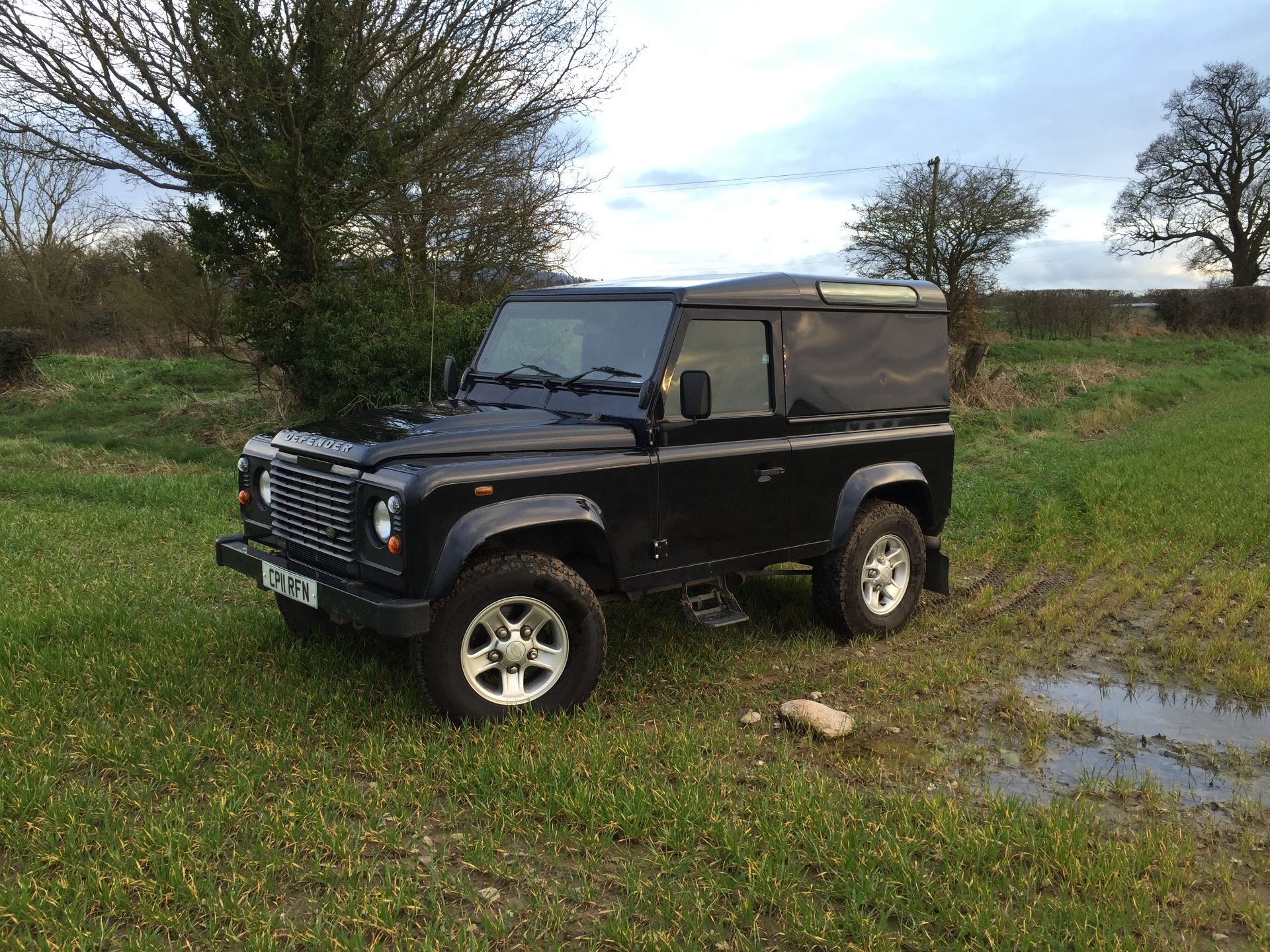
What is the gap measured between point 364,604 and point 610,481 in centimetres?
132

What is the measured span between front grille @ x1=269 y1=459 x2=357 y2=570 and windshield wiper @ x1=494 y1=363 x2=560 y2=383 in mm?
1431

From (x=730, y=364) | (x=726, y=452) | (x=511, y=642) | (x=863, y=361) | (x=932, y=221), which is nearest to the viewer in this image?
(x=511, y=642)

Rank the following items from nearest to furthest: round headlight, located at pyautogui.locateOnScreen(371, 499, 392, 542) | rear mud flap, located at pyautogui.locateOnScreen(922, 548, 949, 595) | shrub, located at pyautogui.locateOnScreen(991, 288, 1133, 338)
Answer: round headlight, located at pyautogui.locateOnScreen(371, 499, 392, 542) < rear mud flap, located at pyautogui.locateOnScreen(922, 548, 949, 595) < shrub, located at pyautogui.locateOnScreen(991, 288, 1133, 338)

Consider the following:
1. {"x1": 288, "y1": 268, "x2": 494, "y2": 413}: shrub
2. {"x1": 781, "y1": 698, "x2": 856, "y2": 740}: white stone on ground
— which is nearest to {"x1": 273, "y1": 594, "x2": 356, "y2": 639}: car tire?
{"x1": 781, "y1": 698, "x2": 856, "y2": 740}: white stone on ground

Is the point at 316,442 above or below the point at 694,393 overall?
below

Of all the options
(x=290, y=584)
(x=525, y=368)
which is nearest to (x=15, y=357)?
(x=525, y=368)

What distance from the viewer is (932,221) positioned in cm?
3294

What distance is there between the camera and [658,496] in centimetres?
515

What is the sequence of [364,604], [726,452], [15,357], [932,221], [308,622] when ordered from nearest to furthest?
1. [364,604]
2. [726,452]
3. [308,622]
4. [15,357]
5. [932,221]

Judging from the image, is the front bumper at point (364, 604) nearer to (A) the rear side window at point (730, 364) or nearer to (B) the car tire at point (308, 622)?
(B) the car tire at point (308, 622)

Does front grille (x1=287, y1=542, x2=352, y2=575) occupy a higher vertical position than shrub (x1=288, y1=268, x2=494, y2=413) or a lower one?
lower

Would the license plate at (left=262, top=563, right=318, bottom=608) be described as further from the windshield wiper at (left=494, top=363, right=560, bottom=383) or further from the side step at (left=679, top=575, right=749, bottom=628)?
the side step at (left=679, top=575, right=749, bottom=628)

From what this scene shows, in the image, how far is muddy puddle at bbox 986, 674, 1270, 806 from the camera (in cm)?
432

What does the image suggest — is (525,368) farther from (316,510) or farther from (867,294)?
(867,294)
